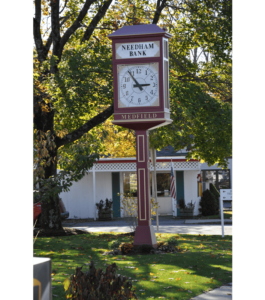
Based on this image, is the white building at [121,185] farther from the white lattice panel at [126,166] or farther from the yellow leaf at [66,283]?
the yellow leaf at [66,283]

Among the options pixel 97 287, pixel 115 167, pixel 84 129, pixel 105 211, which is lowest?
pixel 105 211

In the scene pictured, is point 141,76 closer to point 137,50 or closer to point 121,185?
point 137,50

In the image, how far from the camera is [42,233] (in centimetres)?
1486

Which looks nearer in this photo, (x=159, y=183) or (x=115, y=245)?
(x=115, y=245)

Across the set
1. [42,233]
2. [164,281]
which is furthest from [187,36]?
[164,281]

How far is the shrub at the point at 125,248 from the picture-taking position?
10.0 meters

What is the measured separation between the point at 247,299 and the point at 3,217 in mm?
972

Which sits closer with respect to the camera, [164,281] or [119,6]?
[164,281]

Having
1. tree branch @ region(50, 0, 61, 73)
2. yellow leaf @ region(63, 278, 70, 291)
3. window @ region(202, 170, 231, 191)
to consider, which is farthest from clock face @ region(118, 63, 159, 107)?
window @ region(202, 170, 231, 191)

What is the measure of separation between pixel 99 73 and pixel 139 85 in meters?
4.05

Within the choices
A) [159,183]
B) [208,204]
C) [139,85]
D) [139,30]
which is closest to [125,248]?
[139,85]

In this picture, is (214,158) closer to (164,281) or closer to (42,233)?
(42,233)

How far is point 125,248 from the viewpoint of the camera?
10.0 m

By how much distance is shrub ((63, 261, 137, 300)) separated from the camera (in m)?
3.78
